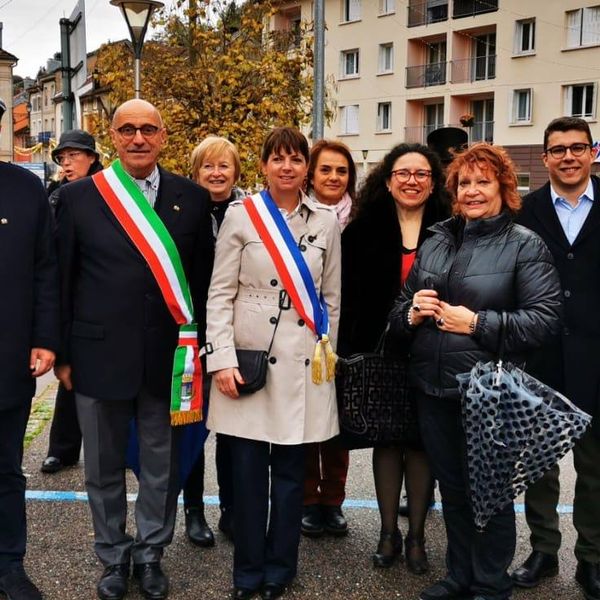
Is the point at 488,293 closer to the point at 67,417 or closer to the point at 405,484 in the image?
the point at 405,484

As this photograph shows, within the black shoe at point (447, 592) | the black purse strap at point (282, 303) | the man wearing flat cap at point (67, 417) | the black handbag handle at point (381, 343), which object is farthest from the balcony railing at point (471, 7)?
the black shoe at point (447, 592)

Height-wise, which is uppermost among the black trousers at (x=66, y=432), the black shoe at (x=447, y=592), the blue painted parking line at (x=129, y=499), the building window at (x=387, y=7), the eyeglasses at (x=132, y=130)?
the building window at (x=387, y=7)

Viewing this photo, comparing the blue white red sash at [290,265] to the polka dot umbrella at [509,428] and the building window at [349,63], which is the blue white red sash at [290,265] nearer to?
the polka dot umbrella at [509,428]

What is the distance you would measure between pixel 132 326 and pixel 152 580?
1.18 m

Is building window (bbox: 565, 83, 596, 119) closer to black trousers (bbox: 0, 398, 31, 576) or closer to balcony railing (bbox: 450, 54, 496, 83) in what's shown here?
balcony railing (bbox: 450, 54, 496, 83)

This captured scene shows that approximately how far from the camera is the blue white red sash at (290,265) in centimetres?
347

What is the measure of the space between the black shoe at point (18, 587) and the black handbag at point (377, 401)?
159 centimetres

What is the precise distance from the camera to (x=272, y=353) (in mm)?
3508

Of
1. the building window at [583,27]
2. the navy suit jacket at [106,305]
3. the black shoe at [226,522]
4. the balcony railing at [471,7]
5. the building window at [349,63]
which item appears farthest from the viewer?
the building window at [349,63]

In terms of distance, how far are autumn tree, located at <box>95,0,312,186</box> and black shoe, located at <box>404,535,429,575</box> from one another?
28.3ft

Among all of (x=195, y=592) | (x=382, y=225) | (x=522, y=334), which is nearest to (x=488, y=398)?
(x=522, y=334)

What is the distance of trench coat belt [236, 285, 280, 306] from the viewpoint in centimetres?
351

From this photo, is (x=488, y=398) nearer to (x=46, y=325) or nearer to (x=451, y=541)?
(x=451, y=541)

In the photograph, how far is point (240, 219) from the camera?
353cm
